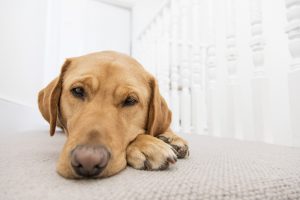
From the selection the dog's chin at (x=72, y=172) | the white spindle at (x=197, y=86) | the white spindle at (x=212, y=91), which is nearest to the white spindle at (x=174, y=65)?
the white spindle at (x=197, y=86)

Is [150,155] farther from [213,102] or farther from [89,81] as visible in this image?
[213,102]

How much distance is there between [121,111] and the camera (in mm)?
1035

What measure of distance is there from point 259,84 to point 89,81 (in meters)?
1.27

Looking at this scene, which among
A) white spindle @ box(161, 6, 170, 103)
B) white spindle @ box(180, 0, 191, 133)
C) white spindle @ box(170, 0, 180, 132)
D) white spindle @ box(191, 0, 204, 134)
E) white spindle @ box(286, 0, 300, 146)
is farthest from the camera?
white spindle @ box(161, 6, 170, 103)

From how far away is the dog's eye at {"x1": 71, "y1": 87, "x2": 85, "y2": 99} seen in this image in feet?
3.46

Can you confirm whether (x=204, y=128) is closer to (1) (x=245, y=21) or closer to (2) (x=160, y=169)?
(1) (x=245, y=21)

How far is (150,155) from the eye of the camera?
858 mm

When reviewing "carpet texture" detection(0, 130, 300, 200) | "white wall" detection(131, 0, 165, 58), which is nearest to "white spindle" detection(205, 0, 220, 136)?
"carpet texture" detection(0, 130, 300, 200)

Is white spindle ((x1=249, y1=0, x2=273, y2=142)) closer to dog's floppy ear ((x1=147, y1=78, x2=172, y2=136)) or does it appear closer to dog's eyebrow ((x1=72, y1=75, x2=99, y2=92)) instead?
dog's floppy ear ((x1=147, y1=78, x2=172, y2=136))

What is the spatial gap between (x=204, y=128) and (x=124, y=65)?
5.97ft

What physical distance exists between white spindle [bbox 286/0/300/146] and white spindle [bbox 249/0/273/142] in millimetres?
273

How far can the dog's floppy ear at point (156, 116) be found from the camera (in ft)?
3.84

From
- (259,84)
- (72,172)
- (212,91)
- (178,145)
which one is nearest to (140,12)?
(212,91)

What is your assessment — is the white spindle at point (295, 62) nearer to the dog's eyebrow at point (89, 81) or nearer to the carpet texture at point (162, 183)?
the carpet texture at point (162, 183)
